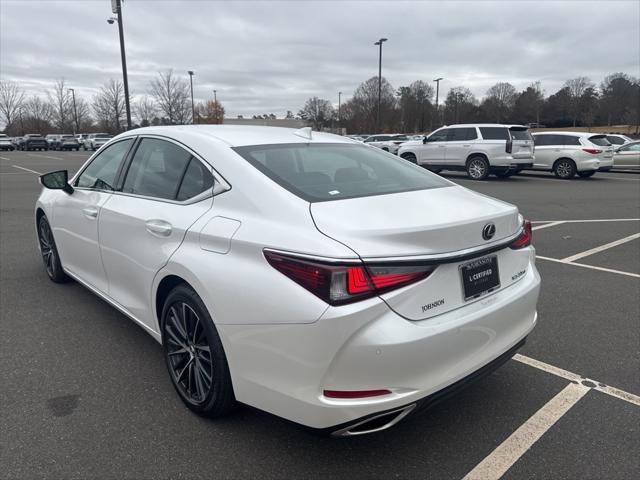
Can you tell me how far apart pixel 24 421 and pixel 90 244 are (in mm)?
1481

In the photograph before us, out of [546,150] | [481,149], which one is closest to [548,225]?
[481,149]

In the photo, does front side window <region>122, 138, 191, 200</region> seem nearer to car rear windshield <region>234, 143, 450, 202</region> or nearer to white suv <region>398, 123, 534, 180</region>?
car rear windshield <region>234, 143, 450, 202</region>

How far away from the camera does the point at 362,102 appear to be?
251ft

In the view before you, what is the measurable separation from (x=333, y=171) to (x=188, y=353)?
4.48ft

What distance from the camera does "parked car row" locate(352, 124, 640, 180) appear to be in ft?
56.0

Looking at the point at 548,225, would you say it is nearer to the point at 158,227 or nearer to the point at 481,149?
the point at 158,227

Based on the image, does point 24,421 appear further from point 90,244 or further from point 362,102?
point 362,102

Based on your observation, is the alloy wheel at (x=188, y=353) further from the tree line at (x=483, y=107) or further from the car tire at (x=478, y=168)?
the tree line at (x=483, y=107)

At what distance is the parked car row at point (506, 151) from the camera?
A: 672 inches

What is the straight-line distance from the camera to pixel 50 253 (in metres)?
5.09

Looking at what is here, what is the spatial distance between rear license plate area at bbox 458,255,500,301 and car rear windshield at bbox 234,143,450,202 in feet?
2.12

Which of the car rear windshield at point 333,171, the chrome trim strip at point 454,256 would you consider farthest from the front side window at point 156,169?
the chrome trim strip at point 454,256

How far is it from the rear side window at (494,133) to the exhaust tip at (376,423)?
16.5 m

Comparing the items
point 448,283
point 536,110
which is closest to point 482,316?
point 448,283
